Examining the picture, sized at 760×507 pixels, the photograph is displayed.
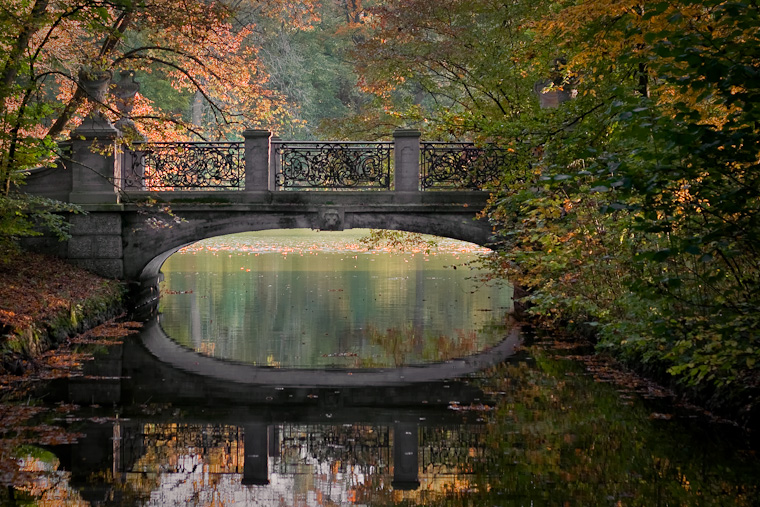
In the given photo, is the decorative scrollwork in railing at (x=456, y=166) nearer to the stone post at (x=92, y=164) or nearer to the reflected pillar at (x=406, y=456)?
the stone post at (x=92, y=164)

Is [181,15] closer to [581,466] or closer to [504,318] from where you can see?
[504,318]

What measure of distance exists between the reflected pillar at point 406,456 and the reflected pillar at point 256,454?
1.02 meters

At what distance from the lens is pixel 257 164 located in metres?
17.3

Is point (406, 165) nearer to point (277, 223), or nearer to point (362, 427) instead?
point (277, 223)

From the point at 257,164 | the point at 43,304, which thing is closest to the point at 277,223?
the point at 257,164

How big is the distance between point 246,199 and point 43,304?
16.9 feet

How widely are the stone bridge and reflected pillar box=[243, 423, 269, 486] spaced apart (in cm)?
900

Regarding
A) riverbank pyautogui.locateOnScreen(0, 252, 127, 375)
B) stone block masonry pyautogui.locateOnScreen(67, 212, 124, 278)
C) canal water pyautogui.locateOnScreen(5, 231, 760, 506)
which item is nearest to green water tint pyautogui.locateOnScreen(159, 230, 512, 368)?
canal water pyautogui.locateOnScreen(5, 231, 760, 506)

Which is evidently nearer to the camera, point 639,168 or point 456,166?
point 639,168

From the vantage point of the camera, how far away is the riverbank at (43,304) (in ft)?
36.2

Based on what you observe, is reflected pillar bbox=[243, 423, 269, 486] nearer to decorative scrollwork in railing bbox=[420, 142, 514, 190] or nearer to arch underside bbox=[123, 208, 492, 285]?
arch underside bbox=[123, 208, 492, 285]

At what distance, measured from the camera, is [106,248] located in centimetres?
1748

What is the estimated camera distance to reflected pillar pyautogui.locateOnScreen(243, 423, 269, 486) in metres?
6.81

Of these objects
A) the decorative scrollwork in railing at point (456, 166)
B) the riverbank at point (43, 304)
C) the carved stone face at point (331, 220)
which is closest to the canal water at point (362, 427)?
the riverbank at point (43, 304)
